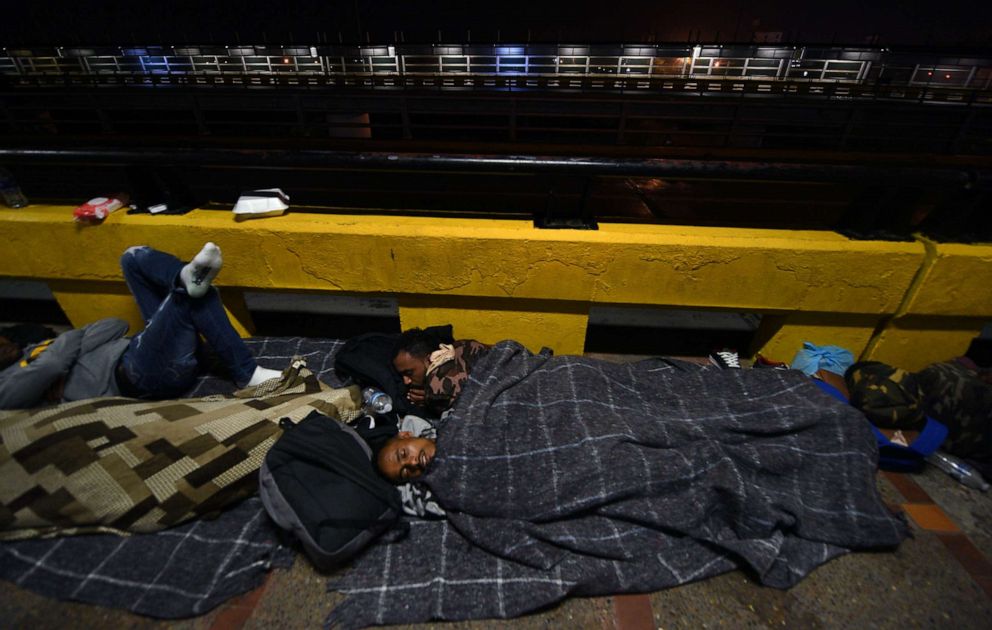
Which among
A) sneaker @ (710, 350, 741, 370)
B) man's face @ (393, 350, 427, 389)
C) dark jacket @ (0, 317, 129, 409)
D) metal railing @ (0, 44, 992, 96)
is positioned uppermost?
metal railing @ (0, 44, 992, 96)

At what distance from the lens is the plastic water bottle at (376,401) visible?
2399 millimetres

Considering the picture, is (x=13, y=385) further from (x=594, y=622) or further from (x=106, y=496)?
(x=594, y=622)

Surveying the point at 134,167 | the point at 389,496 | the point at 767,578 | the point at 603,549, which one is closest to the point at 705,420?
the point at 767,578

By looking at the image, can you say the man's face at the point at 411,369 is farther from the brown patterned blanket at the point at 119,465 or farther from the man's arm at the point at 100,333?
the man's arm at the point at 100,333

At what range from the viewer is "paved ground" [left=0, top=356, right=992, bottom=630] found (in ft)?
4.99

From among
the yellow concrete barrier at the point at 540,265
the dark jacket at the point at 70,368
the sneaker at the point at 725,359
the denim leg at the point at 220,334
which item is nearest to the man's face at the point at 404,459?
the yellow concrete barrier at the point at 540,265

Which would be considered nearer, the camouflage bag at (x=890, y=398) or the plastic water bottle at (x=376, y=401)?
the camouflage bag at (x=890, y=398)

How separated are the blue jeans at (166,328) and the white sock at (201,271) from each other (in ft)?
0.25

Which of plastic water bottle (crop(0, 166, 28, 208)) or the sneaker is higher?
plastic water bottle (crop(0, 166, 28, 208))

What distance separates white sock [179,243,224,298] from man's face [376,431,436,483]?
1427 mm

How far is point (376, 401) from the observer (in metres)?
2.42

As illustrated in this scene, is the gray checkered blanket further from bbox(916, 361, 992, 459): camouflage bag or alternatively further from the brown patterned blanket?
bbox(916, 361, 992, 459): camouflage bag

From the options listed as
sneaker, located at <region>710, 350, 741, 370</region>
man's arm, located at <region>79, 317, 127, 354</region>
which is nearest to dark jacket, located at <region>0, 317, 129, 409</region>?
man's arm, located at <region>79, 317, 127, 354</region>

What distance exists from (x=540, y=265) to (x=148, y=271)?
2.39 meters
